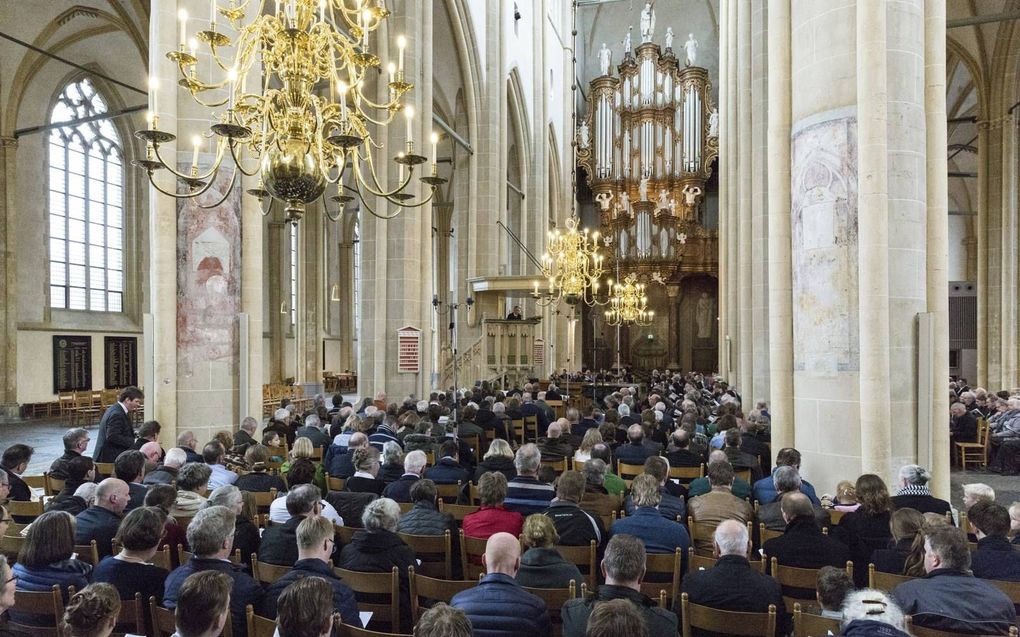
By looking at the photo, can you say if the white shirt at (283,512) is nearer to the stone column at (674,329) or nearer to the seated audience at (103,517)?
the seated audience at (103,517)

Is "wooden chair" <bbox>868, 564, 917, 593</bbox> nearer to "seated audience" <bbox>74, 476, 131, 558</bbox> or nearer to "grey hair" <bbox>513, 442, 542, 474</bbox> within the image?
"grey hair" <bbox>513, 442, 542, 474</bbox>

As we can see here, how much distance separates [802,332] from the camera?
7.64m

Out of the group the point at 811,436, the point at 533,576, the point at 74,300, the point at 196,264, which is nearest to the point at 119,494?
the point at 533,576

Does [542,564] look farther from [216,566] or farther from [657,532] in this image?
[216,566]

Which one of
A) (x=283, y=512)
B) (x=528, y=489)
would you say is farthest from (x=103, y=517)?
(x=528, y=489)

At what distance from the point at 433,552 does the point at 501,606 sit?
173cm

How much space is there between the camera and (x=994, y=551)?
3.88 metres

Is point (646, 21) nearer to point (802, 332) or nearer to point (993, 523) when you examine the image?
point (802, 332)

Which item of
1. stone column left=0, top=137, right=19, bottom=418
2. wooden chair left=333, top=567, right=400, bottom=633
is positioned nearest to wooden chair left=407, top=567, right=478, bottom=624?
wooden chair left=333, top=567, right=400, bottom=633

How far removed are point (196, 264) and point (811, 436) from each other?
7494mm

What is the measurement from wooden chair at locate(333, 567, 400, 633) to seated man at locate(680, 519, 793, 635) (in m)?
1.50

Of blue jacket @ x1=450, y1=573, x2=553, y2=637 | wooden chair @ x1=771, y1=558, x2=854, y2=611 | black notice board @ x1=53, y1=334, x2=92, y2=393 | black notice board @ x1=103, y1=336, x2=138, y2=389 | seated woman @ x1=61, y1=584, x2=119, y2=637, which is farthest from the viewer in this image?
black notice board @ x1=103, y1=336, x2=138, y2=389

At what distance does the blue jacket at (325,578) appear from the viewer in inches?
132

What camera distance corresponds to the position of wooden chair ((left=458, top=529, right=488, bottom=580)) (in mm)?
4676
